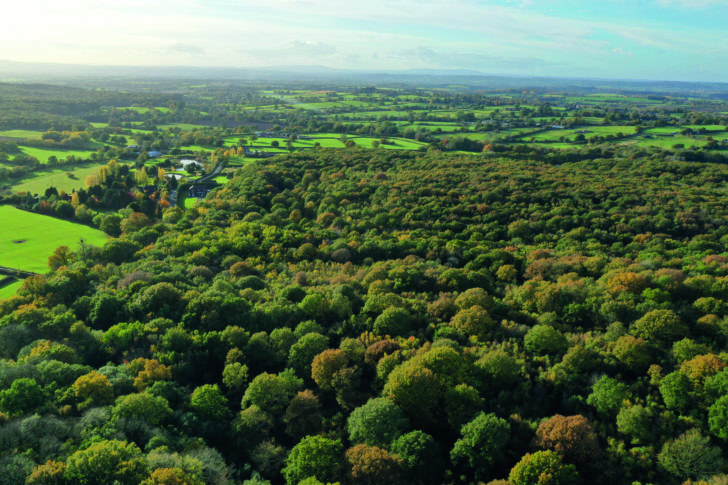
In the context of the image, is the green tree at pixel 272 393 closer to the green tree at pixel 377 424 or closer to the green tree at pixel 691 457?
the green tree at pixel 377 424

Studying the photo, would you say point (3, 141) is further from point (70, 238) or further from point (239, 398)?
point (239, 398)

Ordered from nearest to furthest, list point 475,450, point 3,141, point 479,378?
point 475,450
point 479,378
point 3,141

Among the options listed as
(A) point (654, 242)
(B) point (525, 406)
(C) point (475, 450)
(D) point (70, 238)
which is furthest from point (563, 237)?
(D) point (70, 238)

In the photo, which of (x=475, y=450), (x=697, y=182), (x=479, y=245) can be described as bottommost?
(x=475, y=450)

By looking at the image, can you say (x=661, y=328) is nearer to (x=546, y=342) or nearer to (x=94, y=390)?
(x=546, y=342)

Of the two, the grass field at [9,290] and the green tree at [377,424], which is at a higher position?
the green tree at [377,424]

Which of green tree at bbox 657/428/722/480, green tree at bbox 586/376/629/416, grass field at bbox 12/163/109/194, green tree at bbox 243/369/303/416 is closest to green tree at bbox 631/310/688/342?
green tree at bbox 586/376/629/416

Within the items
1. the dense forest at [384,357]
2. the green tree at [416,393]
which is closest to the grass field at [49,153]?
the dense forest at [384,357]
